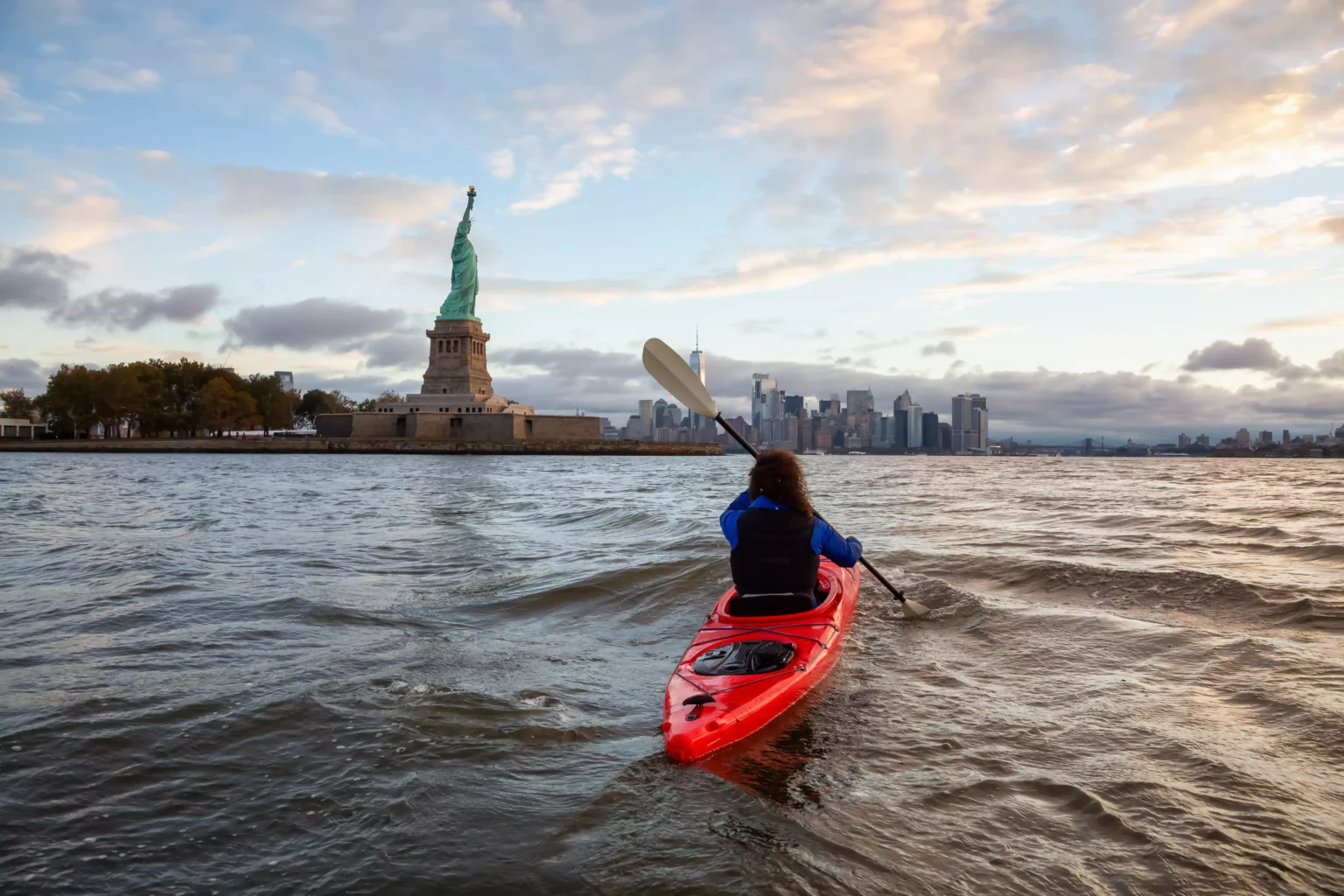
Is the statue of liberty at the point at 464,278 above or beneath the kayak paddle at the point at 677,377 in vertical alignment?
above

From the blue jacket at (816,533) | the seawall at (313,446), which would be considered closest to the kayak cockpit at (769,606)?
the blue jacket at (816,533)

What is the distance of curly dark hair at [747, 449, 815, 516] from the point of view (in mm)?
5781

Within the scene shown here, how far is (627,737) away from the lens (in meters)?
5.05

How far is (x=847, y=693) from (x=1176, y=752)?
6.81ft

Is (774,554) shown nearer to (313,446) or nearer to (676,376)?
(676,376)

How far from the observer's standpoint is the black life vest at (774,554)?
5848mm

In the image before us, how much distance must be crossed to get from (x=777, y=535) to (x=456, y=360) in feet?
250

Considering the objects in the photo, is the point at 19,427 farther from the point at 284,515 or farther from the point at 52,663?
the point at 52,663

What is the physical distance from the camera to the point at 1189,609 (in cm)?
873

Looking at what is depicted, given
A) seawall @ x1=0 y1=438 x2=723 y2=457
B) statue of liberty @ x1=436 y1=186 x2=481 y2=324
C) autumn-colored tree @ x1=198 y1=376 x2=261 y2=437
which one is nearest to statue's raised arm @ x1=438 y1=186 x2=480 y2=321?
statue of liberty @ x1=436 y1=186 x2=481 y2=324

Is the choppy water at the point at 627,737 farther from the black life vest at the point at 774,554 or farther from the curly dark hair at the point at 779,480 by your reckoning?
the curly dark hair at the point at 779,480

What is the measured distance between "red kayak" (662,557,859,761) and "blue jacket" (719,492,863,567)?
40cm

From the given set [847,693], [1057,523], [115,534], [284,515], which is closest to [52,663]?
[847,693]

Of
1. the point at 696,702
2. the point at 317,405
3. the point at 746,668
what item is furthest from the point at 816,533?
the point at 317,405
